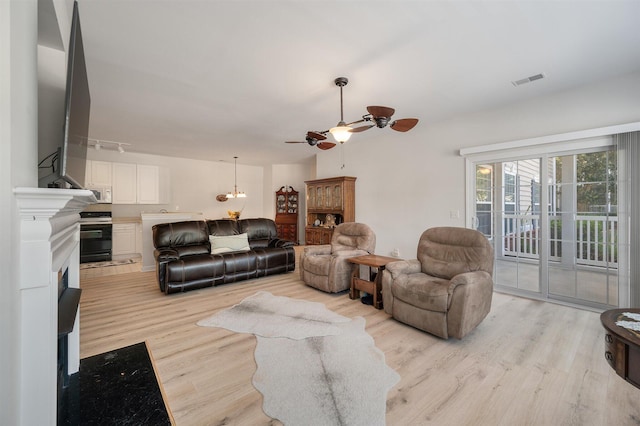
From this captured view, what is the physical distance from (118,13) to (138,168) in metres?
5.77

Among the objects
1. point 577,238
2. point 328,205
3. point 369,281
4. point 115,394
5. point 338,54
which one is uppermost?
point 338,54

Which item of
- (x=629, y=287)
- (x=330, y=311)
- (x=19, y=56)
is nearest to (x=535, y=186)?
(x=629, y=287)

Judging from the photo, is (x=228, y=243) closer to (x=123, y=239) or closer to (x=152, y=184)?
(x=123, y=239)

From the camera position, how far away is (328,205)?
6375 mm

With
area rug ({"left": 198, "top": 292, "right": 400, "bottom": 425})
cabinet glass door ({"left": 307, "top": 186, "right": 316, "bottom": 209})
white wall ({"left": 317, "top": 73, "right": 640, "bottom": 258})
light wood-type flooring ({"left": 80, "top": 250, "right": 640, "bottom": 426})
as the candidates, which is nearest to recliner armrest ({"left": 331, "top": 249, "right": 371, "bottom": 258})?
light wood-type flooring ({"left": 80, "top": 250, "right": 640, "bottom": 426})

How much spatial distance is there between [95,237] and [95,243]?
0.43ft

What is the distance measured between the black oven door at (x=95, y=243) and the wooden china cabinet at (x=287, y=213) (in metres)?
4.33

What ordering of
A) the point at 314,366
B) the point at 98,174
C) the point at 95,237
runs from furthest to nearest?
the point at 98,174 < the point at 95,237 < the point at 314,366

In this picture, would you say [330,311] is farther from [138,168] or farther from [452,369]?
[138,168]

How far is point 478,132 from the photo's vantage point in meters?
4.18

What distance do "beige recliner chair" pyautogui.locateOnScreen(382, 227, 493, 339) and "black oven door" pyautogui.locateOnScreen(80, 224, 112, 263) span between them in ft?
20.7

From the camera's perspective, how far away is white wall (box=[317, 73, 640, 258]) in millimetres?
3250

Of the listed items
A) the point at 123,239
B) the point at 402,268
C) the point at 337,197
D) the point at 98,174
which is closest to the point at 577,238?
the point at 402,268

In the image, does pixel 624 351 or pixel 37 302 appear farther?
pixel 624 351
